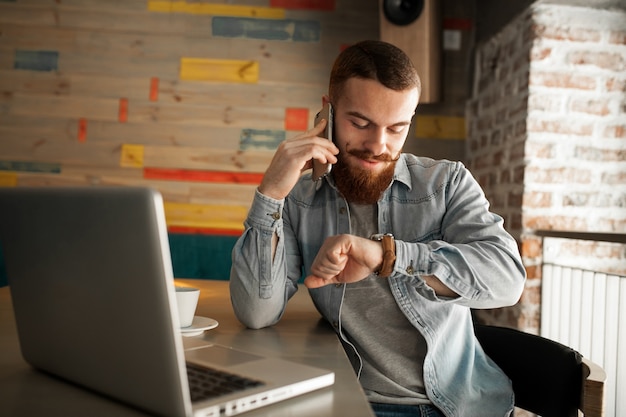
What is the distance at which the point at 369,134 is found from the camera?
1.40 meters

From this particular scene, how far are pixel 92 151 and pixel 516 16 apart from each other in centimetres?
243

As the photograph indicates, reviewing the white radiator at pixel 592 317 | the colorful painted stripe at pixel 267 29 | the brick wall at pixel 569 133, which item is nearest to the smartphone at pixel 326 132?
the white radiator at pixel 592 317

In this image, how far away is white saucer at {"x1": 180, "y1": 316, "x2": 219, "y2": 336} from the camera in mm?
1110

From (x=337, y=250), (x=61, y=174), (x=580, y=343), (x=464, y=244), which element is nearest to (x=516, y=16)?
(x=580, y=343)

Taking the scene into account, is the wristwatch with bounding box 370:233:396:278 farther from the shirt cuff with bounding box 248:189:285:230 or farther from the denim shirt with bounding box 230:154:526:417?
→ the shirt cuff with bounding box 248:189:285:230

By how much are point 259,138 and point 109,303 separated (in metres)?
2.90

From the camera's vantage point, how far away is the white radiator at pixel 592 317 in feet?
6.66

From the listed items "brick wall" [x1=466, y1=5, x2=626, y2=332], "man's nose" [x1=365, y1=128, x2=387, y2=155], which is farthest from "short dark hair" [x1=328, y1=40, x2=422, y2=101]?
"brick wall" [x1=466, y1=5, x2=626, y2=332]

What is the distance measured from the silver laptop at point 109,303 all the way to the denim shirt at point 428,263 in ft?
1.36

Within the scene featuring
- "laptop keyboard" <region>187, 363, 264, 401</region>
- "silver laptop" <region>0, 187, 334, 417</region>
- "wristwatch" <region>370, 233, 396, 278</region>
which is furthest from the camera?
"wristwatch" <region>370, 233, 396, 278</region>

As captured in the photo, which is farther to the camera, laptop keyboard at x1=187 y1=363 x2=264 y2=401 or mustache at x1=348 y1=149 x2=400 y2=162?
mustache at x1=348 y1=149 x2=400 y2=162

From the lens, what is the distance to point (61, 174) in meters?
3.50

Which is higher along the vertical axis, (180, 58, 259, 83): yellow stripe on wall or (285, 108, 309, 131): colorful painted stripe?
(180, 58, 259, 83): yellow stripe on wall

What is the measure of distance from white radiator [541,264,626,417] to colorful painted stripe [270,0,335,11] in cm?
194
